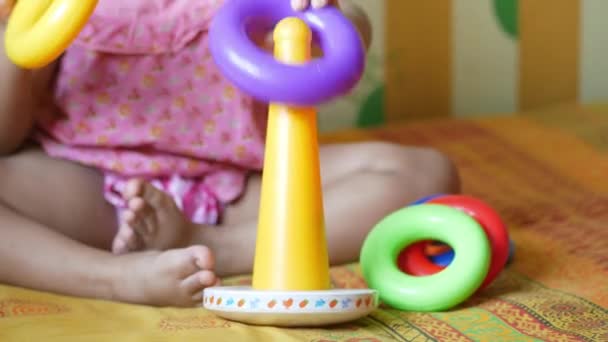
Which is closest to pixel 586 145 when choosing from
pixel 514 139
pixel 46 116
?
pixel 514 139

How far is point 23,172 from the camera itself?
1.03 metres

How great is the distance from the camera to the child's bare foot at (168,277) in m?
0.87

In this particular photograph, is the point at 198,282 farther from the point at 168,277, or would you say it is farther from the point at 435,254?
the point at 435,254

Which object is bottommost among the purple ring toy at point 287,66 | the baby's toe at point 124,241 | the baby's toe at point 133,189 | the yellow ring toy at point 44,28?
the baby's toe at point 124,241

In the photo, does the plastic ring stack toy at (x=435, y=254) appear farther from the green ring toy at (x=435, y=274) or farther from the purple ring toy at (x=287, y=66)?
the purple ring toy at (x=287, y=66)

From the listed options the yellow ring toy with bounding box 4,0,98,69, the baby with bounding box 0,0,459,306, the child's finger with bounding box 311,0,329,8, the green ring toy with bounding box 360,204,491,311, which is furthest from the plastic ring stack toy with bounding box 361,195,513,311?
the yellow ring toy with bounding box 4,0,98,69

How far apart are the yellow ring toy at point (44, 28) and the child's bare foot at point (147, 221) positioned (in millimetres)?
158

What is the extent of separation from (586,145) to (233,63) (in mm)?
951

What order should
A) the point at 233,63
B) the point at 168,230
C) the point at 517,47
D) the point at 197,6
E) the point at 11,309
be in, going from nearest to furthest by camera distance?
the point at 233,63 → the point at 11,309 → the point at 168,230 → the point at 197,6 → the point at 517,47

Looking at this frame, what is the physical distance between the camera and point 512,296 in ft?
2.96

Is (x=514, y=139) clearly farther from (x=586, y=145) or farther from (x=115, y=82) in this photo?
(x=115, y=82)


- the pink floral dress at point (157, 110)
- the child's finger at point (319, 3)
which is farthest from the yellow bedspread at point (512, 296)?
the child's finger at point (319, 3)

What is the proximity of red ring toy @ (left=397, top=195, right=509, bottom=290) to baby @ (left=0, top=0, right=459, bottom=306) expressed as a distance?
0.10 metres

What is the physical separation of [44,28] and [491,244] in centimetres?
45
